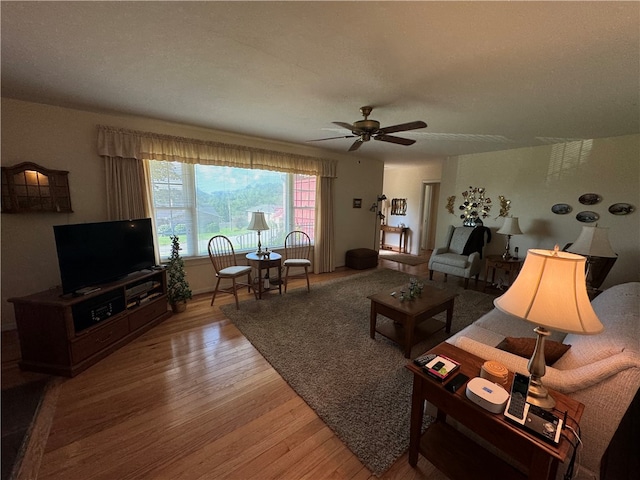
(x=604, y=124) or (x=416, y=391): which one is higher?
(x=604, y=124)

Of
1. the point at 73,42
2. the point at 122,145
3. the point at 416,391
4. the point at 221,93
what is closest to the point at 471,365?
the point at 416,391

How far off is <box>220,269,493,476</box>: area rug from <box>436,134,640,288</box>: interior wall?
1.62 metres

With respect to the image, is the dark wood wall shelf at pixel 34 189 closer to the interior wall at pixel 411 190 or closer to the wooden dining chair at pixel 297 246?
Answer: the wooden dining chair at pixel 297 246

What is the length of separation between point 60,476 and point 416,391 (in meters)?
1.92

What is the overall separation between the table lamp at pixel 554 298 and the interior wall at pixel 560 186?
4.07 metres

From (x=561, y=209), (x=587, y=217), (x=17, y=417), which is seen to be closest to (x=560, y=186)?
(x=561, y=209)

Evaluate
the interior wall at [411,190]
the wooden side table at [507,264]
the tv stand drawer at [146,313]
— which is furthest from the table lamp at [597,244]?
the tv stand drawer at [146,313]

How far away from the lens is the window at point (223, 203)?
3.58 m

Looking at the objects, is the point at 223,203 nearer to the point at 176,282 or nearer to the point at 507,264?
the point at 176,282

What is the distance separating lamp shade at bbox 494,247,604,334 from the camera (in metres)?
0.94

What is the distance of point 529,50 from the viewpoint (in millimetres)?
1584

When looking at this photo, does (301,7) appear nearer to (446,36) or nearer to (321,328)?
(446,36)

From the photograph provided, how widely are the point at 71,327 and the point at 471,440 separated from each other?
2963 millimetres

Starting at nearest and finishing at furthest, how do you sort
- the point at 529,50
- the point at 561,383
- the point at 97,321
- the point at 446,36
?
the point at 561,383 → the point at 446,36 → the point at 529,50 → the point at 97,321
